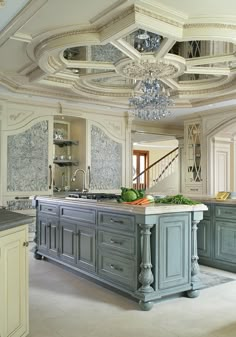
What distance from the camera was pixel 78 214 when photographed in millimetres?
4199

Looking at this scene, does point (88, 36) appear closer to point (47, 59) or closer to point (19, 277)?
point (47, 59)

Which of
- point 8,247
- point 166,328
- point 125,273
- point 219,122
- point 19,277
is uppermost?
point 219,122

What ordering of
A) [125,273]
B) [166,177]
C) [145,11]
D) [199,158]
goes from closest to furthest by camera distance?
[145,11], [125,273], [199,158], [166,177]

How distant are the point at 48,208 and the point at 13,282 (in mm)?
2666

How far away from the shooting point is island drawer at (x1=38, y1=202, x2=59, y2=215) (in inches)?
186

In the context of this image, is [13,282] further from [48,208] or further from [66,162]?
[66,162]

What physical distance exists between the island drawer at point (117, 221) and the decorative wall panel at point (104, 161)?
3612 millimetres

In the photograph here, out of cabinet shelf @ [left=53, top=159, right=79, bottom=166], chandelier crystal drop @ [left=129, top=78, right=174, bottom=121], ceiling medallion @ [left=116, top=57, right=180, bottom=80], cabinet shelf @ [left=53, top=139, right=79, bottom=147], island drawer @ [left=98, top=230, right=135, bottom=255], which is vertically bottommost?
island drawer @ [left=98, top=230, right=135, bottom=255]

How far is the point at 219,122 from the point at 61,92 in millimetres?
3384

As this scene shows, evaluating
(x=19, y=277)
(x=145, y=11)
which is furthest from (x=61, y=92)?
(x=19, y=277)

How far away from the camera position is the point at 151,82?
489cm

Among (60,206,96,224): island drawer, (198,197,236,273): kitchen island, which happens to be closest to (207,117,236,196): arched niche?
(198,197,236,273): kitchen island

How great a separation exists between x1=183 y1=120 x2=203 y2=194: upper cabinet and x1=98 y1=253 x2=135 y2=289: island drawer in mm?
4476

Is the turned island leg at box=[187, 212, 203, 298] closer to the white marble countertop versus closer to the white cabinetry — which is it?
the white marble countertop
